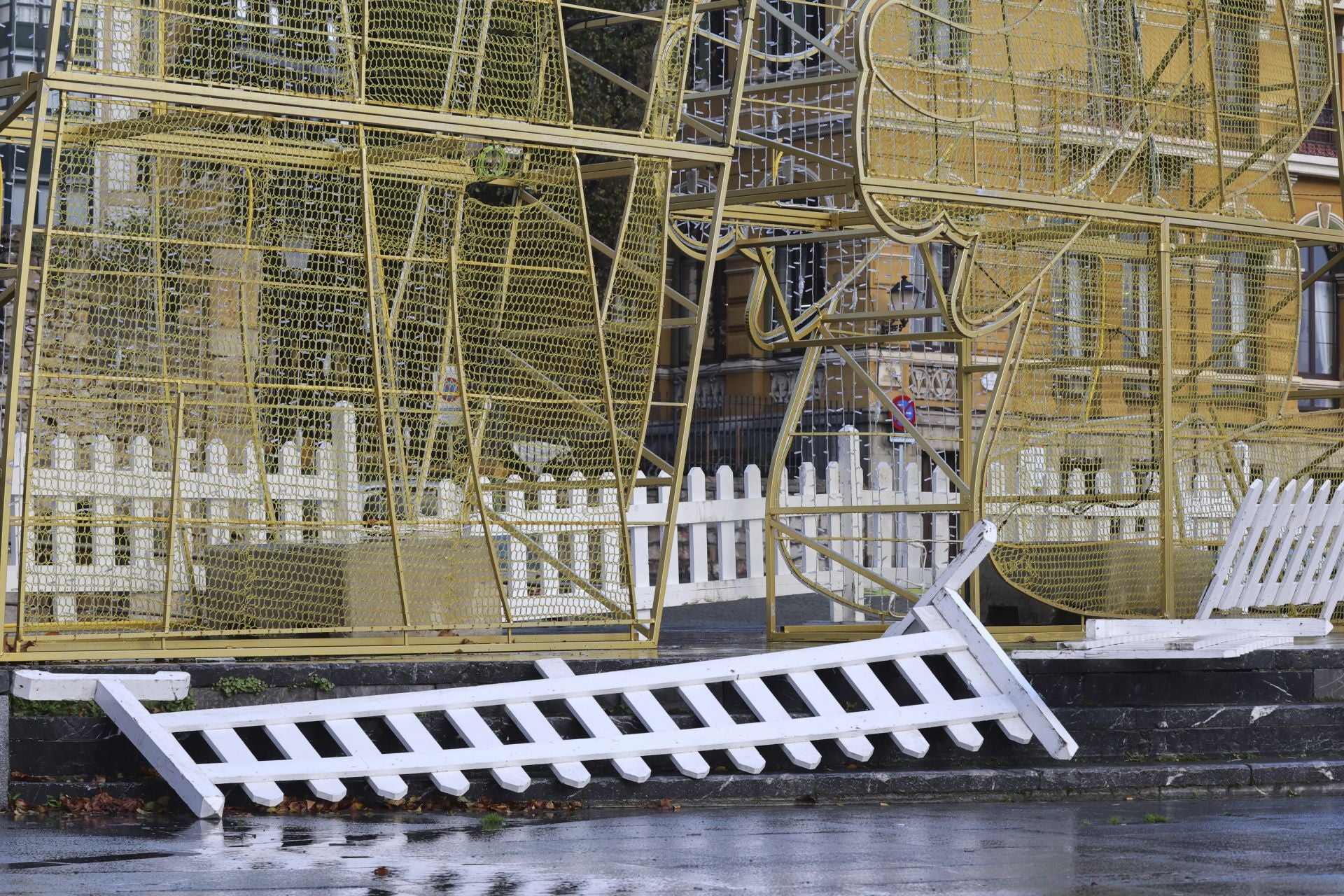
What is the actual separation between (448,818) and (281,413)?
127 inches

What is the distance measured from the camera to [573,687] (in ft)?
30.8

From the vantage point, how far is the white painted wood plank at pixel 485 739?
8.95m

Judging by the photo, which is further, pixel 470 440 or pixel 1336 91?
pixel 1336 91

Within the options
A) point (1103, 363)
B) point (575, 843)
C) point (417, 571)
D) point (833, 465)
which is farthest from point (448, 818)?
point (833, 465)

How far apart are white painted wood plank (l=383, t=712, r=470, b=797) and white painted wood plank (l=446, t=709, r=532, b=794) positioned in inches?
5.1

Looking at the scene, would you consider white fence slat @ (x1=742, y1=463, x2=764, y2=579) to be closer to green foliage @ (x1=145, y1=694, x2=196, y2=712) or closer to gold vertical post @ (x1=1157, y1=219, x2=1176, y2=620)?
gold vertical post @ (x1=1157, y1=219, x2=1176, y2=620)

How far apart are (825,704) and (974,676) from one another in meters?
0.83

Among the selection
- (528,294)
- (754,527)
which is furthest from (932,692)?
(754,527)

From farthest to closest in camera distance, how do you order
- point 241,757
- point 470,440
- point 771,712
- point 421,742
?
point 470,440, point 771,712, point 421,742, point 241,757

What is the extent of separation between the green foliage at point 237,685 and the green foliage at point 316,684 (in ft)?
0.64

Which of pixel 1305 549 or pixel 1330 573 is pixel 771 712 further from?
pixel 1330 573

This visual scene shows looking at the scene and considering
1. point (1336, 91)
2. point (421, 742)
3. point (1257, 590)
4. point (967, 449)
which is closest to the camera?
point (421, 742)

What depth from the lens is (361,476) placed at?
37.4 feet

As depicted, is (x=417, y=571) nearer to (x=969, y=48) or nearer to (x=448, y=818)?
(x=448, y=818)
